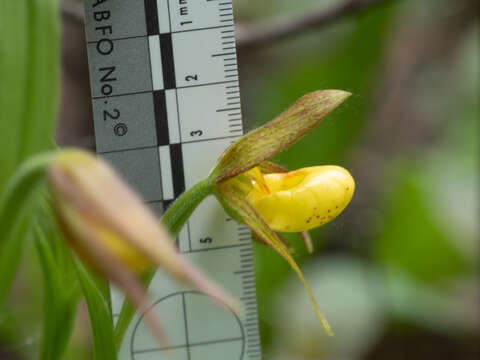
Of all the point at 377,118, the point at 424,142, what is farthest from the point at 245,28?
the point at 424,142

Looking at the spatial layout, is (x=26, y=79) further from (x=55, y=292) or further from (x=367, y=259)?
(x=367, y=259)

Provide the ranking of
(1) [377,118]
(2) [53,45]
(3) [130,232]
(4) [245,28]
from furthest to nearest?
(1) [377,118]
(4) [245,28]
(2) [53,45]
(3) [130,232]

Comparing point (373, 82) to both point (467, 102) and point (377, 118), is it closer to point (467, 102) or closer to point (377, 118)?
point (377, 118)

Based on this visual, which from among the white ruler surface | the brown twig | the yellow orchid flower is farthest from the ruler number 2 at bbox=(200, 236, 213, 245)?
the brown twig

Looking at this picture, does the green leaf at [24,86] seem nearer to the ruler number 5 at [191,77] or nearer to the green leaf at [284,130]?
the ruler number 5 at [191,77]

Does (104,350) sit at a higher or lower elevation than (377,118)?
lower

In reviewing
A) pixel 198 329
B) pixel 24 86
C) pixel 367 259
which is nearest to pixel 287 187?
pixel 198 329
